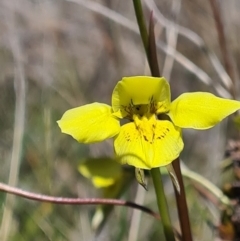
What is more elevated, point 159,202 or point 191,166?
point 159,202

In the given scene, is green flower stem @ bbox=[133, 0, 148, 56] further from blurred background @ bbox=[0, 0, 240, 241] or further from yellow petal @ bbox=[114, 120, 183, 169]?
blurred background @ bbox=[0, 0, 240, 241]

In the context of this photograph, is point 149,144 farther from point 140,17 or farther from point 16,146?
point 16,146

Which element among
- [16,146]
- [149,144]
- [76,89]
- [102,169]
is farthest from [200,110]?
[76,89]

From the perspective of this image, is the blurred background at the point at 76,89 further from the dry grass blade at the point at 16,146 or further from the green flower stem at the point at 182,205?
the green flower stem at the point at 182,205

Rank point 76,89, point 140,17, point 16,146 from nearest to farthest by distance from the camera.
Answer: point 140,17 → point 16,146 → point 76,89

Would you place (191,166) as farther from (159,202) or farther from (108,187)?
(159,202)

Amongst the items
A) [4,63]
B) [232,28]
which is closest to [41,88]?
[4,63]
